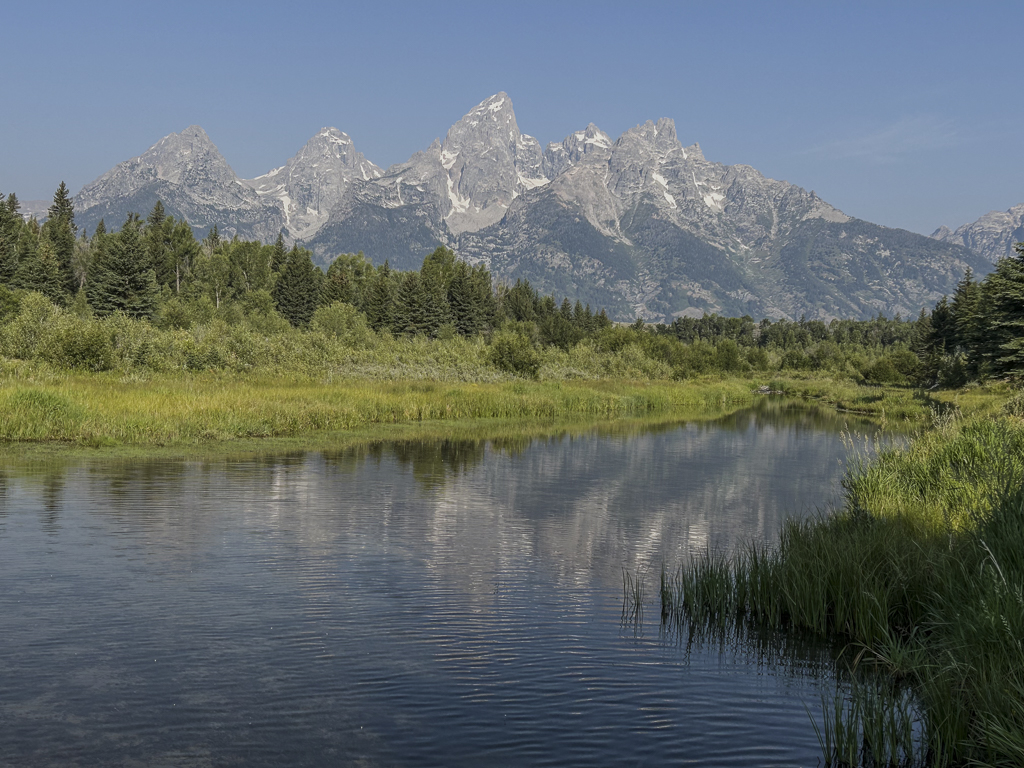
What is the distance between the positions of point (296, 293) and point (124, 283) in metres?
42.8

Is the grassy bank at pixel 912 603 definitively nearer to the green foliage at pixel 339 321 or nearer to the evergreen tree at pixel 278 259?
the green foliage at pixel 339 321

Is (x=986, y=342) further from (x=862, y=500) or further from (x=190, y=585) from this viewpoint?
(x=190, y=585)

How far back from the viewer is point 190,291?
5832 inches

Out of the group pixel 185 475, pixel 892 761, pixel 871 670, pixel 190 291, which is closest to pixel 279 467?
pixel 185 475

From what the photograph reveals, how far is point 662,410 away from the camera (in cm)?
7475

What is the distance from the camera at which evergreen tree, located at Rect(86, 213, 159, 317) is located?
111m

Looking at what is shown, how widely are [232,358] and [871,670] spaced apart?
53678 millimetres

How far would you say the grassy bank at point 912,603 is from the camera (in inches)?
344

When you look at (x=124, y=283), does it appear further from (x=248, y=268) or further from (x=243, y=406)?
(x=243, y=406)

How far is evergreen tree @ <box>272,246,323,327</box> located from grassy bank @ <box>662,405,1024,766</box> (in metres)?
140

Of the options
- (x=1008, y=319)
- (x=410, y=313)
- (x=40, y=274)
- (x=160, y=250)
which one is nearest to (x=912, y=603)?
(x=1008, y=319)

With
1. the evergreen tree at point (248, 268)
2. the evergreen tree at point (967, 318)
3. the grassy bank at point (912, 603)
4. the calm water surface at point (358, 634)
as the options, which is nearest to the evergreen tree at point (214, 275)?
the evergreen tree at point (248, 268)

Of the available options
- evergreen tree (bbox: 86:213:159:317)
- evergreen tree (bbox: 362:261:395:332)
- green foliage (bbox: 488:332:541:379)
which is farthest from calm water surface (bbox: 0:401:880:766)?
evergreen tree (bbox: 362:261:395:332)

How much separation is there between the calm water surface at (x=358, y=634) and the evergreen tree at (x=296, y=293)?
129 m
